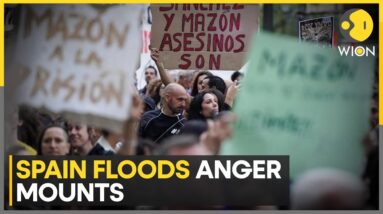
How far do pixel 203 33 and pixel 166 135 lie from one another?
102 cm

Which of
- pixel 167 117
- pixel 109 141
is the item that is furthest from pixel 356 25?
pixel 109 141

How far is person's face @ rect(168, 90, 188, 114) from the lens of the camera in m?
11.4

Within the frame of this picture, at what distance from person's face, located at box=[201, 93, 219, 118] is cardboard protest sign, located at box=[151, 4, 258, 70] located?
0.96 feet

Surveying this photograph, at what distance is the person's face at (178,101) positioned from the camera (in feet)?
37.5

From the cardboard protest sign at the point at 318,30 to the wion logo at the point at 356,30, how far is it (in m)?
0.11

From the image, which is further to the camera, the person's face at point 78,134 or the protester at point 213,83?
the protester at point 213,83

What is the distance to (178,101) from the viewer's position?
37.6 ft

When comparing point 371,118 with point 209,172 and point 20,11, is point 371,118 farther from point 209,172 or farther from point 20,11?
point 20,11

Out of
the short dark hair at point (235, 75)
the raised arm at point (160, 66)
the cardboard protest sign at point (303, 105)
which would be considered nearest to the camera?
the cardboard protest sign at point (303, 105)

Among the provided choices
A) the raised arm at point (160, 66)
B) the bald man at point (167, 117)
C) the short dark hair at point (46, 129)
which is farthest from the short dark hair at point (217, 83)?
the short dark hair at point (46, 129)

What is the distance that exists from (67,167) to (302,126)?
87.0 inches

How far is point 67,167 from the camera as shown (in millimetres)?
11148

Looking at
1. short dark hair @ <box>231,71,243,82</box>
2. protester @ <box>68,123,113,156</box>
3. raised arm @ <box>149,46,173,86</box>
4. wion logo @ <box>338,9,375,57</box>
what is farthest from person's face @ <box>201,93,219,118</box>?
wion logo @ <box>338,9,375,57</box>

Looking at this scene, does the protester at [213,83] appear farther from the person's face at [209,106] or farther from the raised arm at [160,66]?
the raised arm at [160,66]
